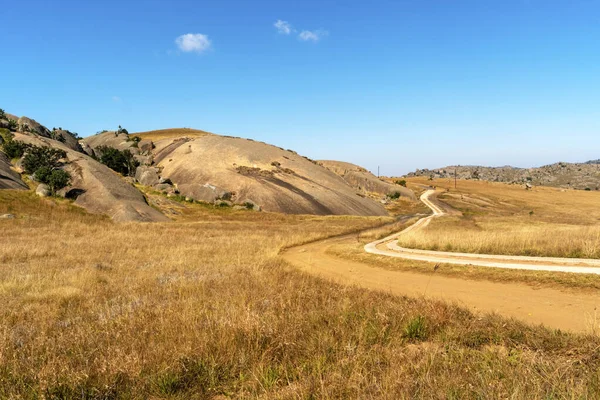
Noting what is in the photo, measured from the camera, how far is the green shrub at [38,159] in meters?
49.4

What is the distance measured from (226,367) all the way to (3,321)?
679 centimetres

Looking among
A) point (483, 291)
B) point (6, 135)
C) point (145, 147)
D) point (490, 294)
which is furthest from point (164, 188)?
point (490, 294)

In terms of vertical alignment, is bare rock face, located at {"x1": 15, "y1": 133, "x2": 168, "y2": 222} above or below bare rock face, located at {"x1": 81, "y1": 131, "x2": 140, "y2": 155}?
below

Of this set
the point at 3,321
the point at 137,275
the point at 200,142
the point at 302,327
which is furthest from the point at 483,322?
the point at 200,142

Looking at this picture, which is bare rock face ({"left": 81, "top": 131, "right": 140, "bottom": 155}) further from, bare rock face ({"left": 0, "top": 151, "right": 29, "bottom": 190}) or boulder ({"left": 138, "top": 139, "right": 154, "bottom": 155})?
bare rock face ({"left": 0, "top": 151, "right": 29, "bottom": 190})

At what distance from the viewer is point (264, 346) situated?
6.69 metres

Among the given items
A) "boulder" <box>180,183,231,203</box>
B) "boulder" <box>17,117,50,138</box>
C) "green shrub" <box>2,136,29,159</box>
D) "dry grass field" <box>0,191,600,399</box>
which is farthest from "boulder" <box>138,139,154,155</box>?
"dry grass field" <box>0,191,600,399</box>

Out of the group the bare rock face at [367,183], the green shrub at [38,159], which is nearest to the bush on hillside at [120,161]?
the green shrub at [38,159]

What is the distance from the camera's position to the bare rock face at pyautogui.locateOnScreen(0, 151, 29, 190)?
42312 mm

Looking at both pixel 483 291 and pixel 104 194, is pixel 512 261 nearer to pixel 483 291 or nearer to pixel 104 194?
pixel 483 291

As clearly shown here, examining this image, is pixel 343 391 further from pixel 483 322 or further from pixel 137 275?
pixel 137 275

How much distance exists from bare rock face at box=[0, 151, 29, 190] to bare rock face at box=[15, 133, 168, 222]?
5409 mm

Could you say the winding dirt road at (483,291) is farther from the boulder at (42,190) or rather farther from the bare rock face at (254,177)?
the bare rock face at (254,177)

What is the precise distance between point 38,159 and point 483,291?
58.6m
